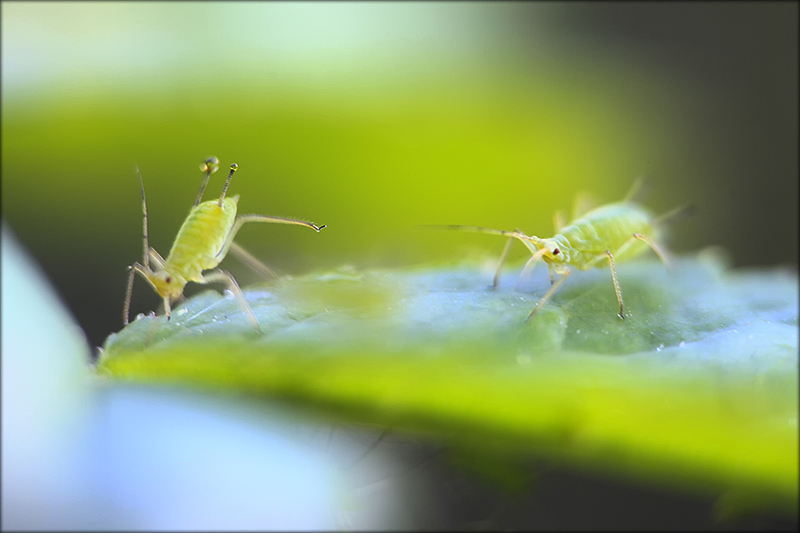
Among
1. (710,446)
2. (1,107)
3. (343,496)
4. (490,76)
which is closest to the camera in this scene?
(710,446)

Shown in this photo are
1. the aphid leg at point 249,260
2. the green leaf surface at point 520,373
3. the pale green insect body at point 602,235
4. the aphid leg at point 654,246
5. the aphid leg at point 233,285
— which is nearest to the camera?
the green leaf surface at point 520,373

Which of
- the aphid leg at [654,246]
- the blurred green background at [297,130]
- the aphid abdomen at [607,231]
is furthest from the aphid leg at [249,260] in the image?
the aphid leg at [654,246]

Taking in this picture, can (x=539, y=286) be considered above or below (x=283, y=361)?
above

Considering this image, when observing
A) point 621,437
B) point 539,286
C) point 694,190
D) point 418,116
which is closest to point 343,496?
point 621,437

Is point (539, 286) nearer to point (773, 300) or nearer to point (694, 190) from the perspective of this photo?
point (773, 300)

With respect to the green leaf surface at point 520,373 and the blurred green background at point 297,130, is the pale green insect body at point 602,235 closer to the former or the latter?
the blurred green background at point 297,130

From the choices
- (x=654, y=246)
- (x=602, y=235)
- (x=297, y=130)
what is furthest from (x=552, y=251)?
(x=297, y=130)
